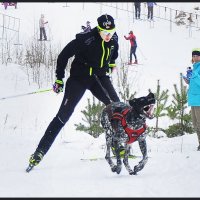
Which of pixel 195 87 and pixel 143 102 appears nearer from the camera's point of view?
pixel 143 102

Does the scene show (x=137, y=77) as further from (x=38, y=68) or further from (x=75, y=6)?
(x=75, y=6)

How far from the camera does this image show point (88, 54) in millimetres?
5117

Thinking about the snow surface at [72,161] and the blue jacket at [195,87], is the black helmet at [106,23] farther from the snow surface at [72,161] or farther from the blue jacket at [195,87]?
the blue jacket at [195,87]

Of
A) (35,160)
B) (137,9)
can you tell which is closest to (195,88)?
(35,160)

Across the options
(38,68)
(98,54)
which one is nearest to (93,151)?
(98,54)

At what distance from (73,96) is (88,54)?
1.76 ft

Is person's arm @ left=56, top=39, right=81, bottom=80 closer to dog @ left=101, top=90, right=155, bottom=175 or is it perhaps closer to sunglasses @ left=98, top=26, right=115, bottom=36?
sunglasses @ left=98, top=26, right=115, bottom=36

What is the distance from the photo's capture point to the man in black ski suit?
506 centimetres

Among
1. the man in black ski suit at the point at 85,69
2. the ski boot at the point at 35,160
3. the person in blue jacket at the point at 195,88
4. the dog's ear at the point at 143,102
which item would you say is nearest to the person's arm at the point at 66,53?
the man in black ski suit at the point at 85,69

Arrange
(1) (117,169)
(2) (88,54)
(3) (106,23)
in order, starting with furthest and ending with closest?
(2) (88,54), (3) (106,23), (1) (117,169)

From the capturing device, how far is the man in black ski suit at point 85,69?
506 cm

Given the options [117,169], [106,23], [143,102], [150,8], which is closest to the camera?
[143,102]

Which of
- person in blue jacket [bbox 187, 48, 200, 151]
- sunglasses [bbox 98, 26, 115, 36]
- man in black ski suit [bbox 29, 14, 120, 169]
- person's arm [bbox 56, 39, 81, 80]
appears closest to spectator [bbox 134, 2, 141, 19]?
person in blue jacket [bbox 187, 48, 200, 151]

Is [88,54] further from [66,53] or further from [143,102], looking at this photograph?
[143,102]
